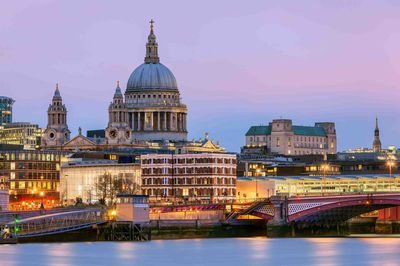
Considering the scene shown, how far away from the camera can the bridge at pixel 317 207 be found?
12231 centimetres

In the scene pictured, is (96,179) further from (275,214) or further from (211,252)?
(211,252)

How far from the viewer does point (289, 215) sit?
416ft

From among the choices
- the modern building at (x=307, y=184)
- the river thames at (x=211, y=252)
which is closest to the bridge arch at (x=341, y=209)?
the river thames at (x=211, y=252)

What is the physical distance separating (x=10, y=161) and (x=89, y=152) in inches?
566

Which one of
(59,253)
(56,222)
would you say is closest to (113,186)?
(56,222)

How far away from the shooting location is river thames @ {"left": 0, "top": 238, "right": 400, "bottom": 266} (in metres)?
96.6

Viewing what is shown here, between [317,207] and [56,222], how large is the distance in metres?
21.1

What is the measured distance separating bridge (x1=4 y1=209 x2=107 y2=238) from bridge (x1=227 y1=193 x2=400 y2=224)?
46.9 feet

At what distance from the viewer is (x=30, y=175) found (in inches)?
6855

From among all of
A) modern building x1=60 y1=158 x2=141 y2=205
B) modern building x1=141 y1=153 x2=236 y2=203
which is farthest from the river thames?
modern building x1=60 y1=158 x2=141 y2=205

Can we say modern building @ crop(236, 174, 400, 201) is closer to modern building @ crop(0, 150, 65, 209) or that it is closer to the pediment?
modern building @ crop(0, 150, 65, 209)

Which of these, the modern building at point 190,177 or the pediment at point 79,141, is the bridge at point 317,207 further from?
the pediment at point 79,141

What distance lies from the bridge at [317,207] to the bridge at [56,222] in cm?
1429

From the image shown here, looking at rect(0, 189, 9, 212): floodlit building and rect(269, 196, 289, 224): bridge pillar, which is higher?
rect(0, 189, 9, 212): floodlit building
